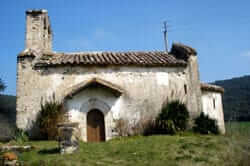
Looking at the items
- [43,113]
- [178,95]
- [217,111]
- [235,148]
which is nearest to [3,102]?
[43,113]

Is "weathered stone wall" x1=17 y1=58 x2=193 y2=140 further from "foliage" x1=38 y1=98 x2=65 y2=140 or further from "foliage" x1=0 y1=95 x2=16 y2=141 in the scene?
"foliage" x1=0 y1=95 x2=16 y2=141

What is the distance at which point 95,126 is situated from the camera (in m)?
11.1

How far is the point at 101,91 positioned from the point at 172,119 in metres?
3.62

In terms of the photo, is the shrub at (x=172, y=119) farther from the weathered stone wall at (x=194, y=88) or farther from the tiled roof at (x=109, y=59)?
the tiled roof at (x=109, y=59)

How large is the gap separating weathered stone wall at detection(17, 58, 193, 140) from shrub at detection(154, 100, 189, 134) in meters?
0.59

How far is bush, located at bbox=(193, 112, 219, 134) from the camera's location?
1120 centimetres

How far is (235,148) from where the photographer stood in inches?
225

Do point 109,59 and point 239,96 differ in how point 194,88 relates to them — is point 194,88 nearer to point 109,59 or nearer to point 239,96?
point 109,59

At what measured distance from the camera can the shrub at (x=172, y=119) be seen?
10680 millimetres

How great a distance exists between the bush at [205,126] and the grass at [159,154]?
300 cm

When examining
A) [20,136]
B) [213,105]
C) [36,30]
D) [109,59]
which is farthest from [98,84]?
[213,105]

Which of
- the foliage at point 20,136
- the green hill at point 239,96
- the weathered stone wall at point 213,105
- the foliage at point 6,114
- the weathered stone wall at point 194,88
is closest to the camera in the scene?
the foliage at point 20,136

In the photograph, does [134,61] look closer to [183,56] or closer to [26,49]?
[183,56]

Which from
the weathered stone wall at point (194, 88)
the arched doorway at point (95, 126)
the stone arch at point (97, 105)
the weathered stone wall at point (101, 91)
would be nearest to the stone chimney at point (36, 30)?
the weathered stone wall at point (101, 91)
